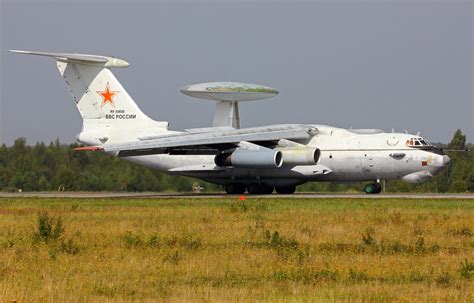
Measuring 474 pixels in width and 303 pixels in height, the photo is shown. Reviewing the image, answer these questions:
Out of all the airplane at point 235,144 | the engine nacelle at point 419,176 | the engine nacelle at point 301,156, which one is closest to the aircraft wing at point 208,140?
the airplane at point 235,144

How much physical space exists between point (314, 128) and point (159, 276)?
89.5ft

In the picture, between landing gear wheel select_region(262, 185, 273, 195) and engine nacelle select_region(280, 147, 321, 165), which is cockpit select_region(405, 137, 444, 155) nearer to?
engine nacelle select_region(280, 147, 321, 165)

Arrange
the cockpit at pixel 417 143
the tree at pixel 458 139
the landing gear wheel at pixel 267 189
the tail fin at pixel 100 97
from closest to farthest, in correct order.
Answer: the cockpit at pixel 417 143 < the landing gear wheel at pixel 267 189 < the tail fin at pixel 100 97 < the tree at pixel 458 139

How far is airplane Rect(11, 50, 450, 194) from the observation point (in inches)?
1550

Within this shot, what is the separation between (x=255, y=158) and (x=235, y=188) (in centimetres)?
352

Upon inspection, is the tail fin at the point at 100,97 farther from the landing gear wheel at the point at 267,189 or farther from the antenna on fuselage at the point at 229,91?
the landing gear wheel at the point at 267,189

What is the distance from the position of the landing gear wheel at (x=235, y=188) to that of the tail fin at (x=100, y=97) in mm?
4552

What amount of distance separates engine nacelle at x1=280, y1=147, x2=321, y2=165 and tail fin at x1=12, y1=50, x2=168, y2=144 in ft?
23.7

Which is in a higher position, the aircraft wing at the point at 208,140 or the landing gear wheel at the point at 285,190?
→ the aircraft wing at the point at 208,140

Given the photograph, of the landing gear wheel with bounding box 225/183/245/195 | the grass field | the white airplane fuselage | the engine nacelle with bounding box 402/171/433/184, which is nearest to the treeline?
the landing gear wheel with bounding box 225/183/245/195

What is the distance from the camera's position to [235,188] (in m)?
42.8

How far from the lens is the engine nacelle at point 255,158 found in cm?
3932

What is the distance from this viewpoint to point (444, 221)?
2353cm

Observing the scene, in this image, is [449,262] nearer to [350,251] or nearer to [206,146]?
[350,251]
